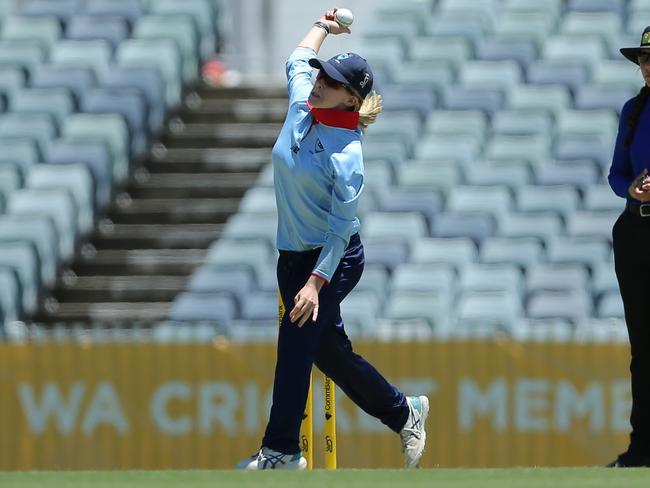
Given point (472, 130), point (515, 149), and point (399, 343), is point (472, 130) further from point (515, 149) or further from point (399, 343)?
point (399, 343)

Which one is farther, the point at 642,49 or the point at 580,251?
the point at 580,251

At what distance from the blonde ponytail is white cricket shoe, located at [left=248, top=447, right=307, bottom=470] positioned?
1.39 meters

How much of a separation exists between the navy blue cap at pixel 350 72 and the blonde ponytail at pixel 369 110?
123mm

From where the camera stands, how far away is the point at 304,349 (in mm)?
6547

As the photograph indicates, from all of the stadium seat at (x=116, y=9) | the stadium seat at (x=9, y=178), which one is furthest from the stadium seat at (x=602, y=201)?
the stadium seat at (x=116, y=9)

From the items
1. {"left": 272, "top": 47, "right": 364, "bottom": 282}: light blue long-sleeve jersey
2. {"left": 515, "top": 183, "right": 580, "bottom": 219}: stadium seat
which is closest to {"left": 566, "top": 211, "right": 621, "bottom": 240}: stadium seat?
{"left": 515, "top": 183, "right": 580, "bottom": 219}: stadium seat

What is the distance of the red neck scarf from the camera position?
21.4 ft

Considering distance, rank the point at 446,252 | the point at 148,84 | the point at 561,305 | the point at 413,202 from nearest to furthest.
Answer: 1. the point at 561,305
2. the point at 446,252
3. the point at 413,202
4. the point at 148,84

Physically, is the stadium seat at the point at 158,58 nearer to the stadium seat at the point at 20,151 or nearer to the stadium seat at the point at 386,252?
the stadium seat at the point at 20,151

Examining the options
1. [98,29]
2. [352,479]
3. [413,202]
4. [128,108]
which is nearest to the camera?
[352,479]

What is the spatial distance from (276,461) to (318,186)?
112 cm

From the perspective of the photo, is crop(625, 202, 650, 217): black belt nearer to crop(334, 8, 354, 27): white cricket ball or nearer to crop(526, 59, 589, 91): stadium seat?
crop(334, 8, 354, 27): white cricket ball

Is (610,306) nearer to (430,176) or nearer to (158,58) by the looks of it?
(430,176)

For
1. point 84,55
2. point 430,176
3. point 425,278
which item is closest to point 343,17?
point 425,278
